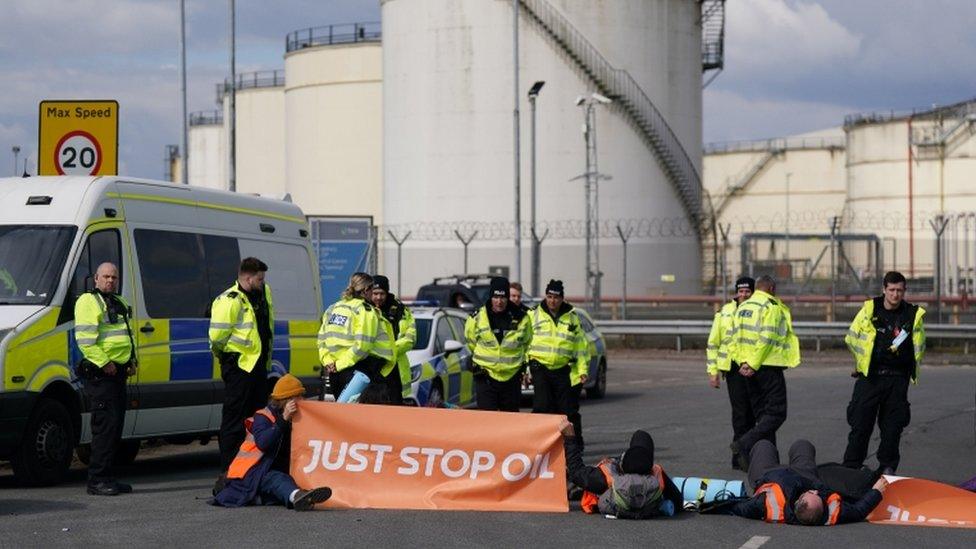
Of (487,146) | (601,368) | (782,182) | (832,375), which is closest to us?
(601,368)

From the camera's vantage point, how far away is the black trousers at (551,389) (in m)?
14.0

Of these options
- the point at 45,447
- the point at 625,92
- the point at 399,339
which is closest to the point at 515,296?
the point at 399,339

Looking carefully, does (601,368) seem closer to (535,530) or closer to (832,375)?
(832,375)

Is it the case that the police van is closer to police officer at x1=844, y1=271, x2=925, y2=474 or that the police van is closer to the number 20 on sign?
the number 20 on sign

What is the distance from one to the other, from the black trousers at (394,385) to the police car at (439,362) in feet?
9.84

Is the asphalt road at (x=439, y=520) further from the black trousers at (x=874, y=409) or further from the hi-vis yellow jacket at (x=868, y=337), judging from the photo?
the hi-vis yellow jacket at (x=868, y=337)

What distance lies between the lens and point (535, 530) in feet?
34.4

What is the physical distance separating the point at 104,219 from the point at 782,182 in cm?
6943

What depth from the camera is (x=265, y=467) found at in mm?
11555

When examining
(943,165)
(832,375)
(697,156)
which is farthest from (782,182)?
(832,375)

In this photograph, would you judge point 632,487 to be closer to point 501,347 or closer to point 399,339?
point 501,347

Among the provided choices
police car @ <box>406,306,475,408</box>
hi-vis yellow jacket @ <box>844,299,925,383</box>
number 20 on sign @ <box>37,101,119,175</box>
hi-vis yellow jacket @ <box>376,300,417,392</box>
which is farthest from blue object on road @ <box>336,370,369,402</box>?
number 20 on sign @ <box>37,101,119,175</box>

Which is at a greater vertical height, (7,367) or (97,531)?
(7,367)

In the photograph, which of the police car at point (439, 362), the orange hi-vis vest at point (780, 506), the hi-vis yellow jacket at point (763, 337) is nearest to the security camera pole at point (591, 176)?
the police car at point (439, 362)
